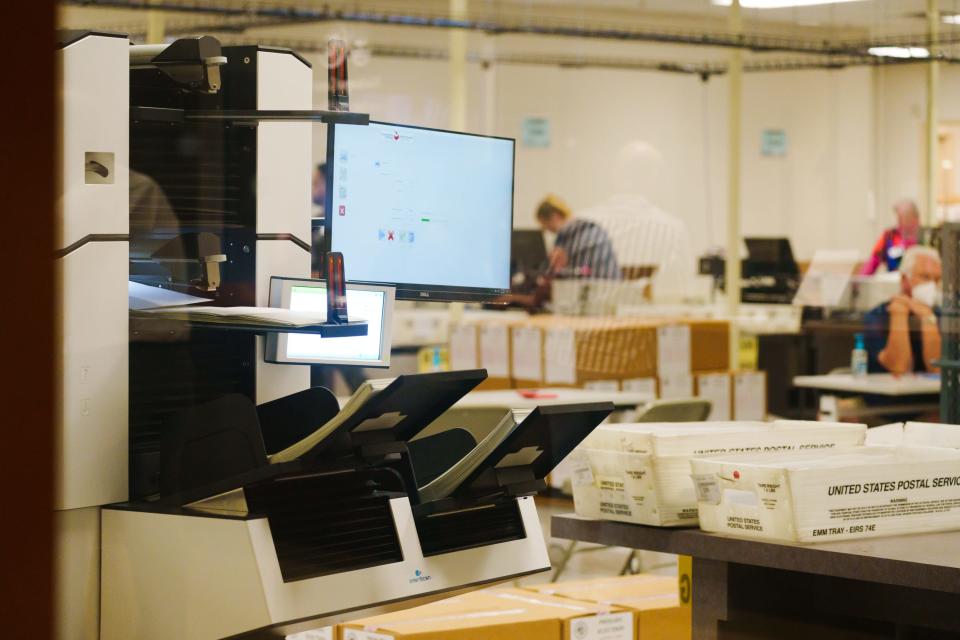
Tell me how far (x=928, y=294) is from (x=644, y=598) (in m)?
3.77

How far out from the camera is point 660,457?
2.25 m

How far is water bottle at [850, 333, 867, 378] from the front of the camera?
6269 mm

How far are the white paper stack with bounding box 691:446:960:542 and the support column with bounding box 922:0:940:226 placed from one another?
15.8ft

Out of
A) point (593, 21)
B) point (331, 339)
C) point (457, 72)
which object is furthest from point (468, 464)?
point (593, 21)

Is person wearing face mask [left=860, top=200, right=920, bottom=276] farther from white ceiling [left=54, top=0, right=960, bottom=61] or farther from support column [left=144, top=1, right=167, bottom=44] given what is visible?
support column [left=144, top=1, right=167, bottom=44]

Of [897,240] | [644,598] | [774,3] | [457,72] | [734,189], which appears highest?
[774,3]

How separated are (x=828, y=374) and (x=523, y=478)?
475 centimetres

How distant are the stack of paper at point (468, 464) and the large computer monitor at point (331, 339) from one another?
10.7 inches

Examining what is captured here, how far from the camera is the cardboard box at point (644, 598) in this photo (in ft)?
9.30

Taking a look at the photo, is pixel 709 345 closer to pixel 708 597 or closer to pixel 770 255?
pixel 770 255

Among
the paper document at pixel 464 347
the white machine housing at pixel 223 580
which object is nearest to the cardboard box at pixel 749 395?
the paper document at pixel 464 347

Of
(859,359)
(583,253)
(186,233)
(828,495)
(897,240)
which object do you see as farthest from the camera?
(897,240)

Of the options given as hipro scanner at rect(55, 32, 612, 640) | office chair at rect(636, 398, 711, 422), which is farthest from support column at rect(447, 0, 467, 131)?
hipro scanner at rect(55, 32, 612, 640)

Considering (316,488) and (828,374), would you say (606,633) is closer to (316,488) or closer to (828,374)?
(316,488)
